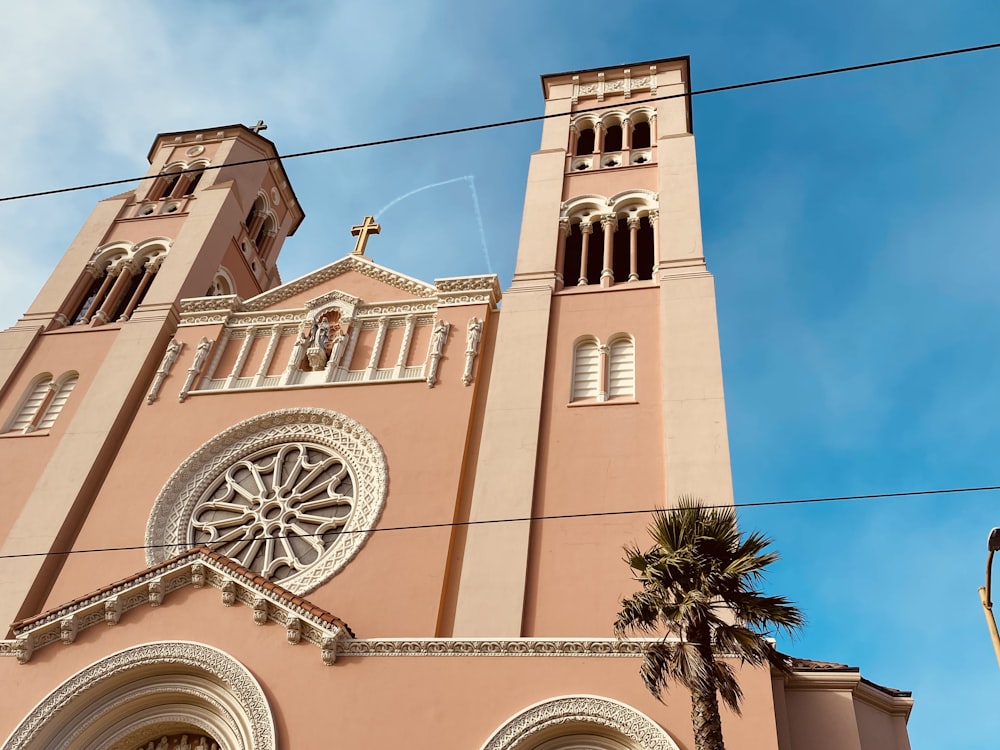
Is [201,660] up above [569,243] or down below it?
below

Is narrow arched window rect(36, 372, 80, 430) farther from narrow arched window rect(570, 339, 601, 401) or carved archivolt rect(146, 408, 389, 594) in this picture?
narrow arched window rect(570, 339, 601, 401)

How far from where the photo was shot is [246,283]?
92.8ft

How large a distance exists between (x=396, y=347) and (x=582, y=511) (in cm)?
668

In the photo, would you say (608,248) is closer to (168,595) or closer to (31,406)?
(168,595)

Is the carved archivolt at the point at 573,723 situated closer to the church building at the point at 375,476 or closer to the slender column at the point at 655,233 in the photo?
the church building at the point at 375,476

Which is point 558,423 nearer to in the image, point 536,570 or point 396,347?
point 536,570

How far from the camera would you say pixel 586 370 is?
1916cm

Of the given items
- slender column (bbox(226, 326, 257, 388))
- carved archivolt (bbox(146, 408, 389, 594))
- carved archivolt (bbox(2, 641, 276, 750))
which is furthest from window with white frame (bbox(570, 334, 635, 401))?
carved archivolt (bbox(2, 641, 276, 750))

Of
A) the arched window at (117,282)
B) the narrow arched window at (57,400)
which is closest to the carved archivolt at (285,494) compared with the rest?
the narrow arched window at (57,400)

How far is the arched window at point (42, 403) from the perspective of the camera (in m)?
Result: 21.4

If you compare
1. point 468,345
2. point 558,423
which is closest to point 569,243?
point 468,345

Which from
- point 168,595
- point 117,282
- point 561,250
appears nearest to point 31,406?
point 117,282

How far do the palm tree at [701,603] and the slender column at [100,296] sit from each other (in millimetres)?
17981

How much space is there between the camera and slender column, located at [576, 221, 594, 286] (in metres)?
21.5
